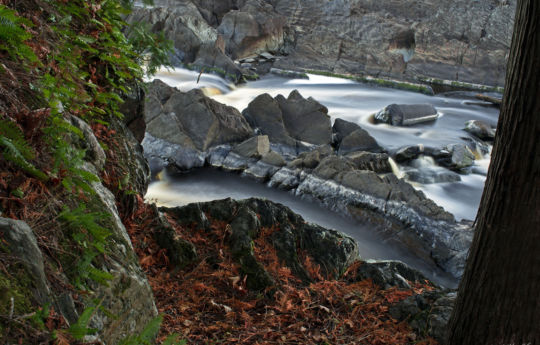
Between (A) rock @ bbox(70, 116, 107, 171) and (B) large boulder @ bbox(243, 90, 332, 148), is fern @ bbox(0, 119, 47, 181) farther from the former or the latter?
(B) large boulder @ bbox(243, 90, 332, 148)

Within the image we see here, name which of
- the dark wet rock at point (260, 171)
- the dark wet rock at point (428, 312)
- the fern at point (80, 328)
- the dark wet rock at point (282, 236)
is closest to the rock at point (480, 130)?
the dark wet rock at point (260, 171)

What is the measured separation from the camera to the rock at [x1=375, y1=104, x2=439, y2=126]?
17.6 metres

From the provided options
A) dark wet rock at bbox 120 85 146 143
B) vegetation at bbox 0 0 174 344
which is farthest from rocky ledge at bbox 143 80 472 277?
vegetation at bbox 0 0 174 344

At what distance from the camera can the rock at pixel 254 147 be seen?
1198 cm

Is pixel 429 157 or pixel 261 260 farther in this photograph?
pixel 429 157

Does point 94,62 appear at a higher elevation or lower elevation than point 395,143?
higher

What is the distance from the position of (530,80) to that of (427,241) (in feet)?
21.6

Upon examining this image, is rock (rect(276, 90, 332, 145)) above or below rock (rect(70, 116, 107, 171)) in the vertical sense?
below

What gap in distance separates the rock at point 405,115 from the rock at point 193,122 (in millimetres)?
6969

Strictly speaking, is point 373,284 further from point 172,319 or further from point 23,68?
point 23,68

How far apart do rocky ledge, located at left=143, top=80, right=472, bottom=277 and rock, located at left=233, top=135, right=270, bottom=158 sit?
29 mm

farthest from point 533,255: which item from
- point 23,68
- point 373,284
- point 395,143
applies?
point 395,143

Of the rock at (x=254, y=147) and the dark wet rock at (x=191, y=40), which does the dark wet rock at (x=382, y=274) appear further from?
the dark wet rock at (x=191, y=40)

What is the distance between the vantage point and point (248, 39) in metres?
33.9
